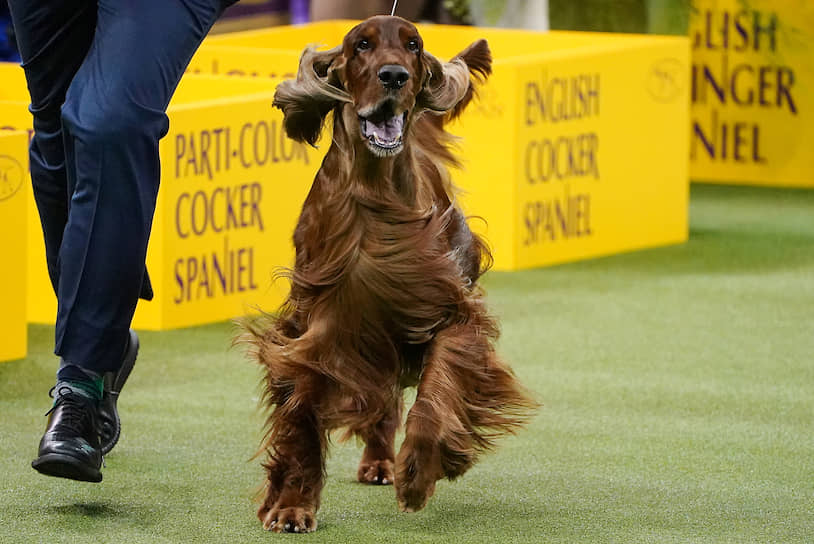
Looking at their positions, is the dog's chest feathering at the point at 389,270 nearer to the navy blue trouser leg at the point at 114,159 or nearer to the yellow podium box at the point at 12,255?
the navy blue trouser leg at the point at 114,159

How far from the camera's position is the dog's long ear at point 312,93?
3066mm

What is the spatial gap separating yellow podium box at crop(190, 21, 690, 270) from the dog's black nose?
11.9ft

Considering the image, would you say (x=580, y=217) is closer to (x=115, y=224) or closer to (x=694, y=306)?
(x=694, y=306)

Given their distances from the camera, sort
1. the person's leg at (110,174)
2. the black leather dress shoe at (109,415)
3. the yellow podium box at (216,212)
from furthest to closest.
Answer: the yellow podium box at (216,212) < the black leather dress shoe at (109,415) < the person's leg at (110,174)

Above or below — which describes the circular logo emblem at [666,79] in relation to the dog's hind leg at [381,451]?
above

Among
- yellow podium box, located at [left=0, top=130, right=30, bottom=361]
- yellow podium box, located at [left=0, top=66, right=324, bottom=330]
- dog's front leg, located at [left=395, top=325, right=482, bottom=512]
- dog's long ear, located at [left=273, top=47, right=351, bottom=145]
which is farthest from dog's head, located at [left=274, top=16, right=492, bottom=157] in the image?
yellow podium box, located at [left=0, top=66, right=324, bottom=330]

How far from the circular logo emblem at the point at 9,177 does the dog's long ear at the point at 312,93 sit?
192 cm

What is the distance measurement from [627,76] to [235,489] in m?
4.25

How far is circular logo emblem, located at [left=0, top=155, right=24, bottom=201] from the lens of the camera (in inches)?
191

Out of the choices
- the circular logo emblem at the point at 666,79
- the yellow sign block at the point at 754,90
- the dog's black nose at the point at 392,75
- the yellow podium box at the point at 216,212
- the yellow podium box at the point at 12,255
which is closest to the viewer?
the dog's black nose at the point at 392,75

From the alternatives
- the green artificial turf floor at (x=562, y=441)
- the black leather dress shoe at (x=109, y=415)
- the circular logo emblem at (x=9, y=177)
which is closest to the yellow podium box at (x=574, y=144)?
the green artificial turf floor at (x=562, y=441)

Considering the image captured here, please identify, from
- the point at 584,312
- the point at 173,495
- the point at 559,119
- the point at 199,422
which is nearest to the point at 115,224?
the point at 173,495

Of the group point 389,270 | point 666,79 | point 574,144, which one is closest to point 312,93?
point 389,270

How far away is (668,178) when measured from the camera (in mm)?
7527
